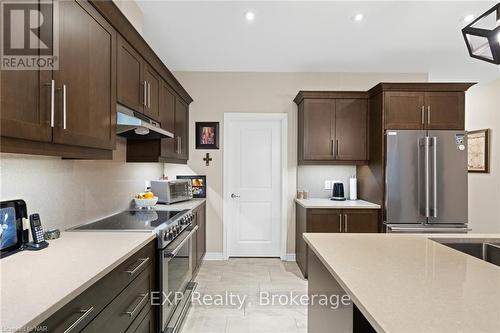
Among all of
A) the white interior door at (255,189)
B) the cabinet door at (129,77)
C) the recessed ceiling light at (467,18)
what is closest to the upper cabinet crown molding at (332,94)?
the white interior door at (255,189)

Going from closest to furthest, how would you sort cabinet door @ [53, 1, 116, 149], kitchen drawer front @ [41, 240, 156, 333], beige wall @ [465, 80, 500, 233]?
1. kitchen drawer front @ [41, 240, 156, 333]
2. cabinet door @ [53, 1, 116, 149]
3. beige wall @ [465, 80, 500, 233]

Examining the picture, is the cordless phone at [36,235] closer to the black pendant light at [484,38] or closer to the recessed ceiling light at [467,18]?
the black pendant light at [484,38]

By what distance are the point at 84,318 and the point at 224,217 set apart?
333 cm

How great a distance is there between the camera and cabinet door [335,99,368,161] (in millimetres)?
4004

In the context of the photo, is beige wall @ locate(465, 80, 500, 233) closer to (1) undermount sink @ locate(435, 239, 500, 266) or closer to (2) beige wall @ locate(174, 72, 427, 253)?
(2) beige wall @ locate(174, 72, 427, 253)

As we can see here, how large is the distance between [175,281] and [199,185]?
2155 mm

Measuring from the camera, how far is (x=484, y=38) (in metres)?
1.57

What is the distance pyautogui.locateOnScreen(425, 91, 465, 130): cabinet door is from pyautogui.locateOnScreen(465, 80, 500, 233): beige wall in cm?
177

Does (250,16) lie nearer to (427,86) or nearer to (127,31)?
(127,31)

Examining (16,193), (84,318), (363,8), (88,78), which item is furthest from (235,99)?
(84,318)

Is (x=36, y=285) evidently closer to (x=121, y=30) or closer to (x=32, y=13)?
(x=32, y=13)

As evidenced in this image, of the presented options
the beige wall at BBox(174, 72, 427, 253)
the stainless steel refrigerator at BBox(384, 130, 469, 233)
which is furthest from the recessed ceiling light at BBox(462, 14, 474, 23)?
the beige wall at BBox(174, 72, 427, 253)

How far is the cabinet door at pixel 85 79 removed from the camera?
1408 mm

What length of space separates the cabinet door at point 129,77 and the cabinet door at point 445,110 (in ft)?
10.5
